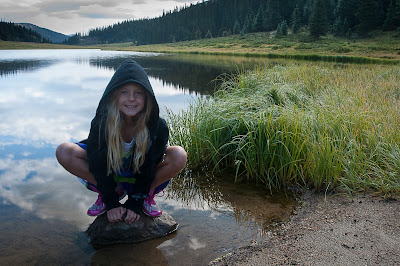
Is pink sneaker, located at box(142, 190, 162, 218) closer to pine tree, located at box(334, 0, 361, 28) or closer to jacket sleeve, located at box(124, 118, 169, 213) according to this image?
jacket sleeve, located at box(124, 118, 169, 213)

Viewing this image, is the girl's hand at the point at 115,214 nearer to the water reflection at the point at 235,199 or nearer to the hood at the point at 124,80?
the hood at the point at 124,80

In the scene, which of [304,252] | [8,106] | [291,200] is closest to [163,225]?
[304,252]

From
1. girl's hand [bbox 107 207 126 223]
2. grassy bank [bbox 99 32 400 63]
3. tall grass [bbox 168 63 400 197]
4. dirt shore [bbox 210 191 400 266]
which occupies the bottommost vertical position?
dirt shore [bbox 210 191 400 266]

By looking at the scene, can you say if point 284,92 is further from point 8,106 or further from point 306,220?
point 8,106

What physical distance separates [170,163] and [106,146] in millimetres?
570

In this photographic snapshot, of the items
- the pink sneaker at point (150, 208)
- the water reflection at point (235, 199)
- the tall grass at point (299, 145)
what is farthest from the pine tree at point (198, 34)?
the pink sneaker at point (150, 208)

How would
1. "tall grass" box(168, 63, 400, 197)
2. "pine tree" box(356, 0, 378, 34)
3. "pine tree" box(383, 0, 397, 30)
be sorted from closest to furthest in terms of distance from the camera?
"tall grass" box(168, 63, 400, 197) → "pine tree" box(383, 0, 397, 30) → "pine tree" box(356, 0, 378, 34)

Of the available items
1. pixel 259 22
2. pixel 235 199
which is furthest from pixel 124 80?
pixel 259 22

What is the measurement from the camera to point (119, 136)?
8.61ft

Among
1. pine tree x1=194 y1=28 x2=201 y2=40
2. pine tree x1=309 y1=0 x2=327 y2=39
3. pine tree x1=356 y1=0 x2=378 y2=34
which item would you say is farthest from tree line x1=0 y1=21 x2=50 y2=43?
Answer: pine tree x1=356 y1=0 x2=378 y2=34

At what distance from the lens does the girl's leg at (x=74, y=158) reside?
2570mm

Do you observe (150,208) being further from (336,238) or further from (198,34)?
(198,34)

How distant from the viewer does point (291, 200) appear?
3.56m

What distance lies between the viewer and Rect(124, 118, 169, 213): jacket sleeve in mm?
2672
